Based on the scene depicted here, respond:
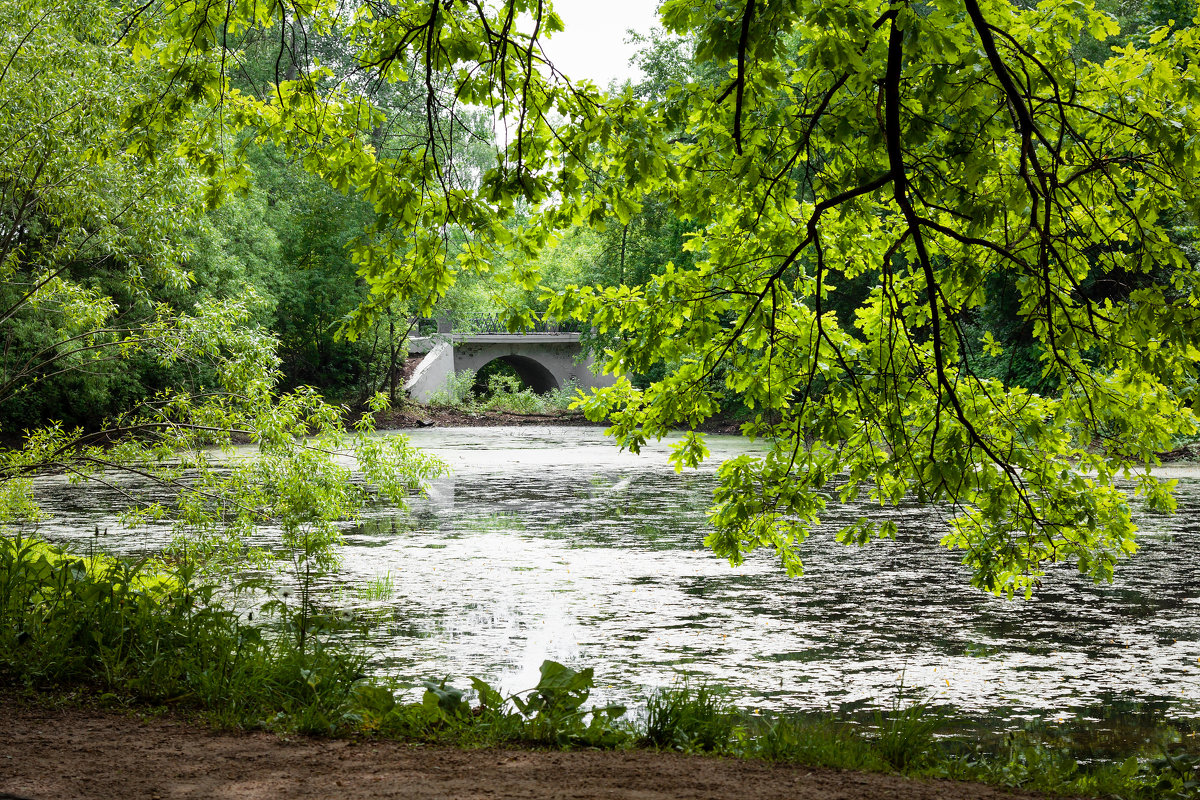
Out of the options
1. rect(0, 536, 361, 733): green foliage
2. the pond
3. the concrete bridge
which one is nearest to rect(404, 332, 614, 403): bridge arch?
the concrete bridge

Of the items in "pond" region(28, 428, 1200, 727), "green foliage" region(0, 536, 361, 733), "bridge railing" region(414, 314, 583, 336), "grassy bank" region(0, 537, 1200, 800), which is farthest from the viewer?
"bridge railing" region(414, 314, 583, 336)

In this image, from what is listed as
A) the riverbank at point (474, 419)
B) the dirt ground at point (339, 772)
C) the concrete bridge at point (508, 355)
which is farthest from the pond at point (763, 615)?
the concrete bridge at point (508, 355)

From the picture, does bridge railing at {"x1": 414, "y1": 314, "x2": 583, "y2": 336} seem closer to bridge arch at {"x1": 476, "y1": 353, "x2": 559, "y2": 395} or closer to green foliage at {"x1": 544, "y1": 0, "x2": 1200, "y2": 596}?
bridge arch at {"x1": 476, "y1": 353, "x2": 559, "y2": 395}

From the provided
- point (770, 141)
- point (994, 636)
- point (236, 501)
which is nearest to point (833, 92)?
point (770, 141)

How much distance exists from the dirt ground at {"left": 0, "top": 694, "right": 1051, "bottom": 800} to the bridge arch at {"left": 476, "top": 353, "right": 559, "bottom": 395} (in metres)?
51.9

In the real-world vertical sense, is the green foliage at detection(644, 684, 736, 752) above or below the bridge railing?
below

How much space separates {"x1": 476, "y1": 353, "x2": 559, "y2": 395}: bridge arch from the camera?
5756 cm

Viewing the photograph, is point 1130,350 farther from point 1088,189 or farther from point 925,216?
point 925,216

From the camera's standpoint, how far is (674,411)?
6.49 meters

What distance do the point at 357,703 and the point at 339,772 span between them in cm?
94

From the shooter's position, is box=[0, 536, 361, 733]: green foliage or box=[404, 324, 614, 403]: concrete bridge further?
box=[404, 324, 614, 403]: concrete bridge

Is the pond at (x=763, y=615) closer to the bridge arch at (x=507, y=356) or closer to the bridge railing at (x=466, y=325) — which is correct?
the bridge railing at (x=466, y=325)

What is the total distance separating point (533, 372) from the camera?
60594mm

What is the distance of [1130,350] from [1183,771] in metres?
2.15
